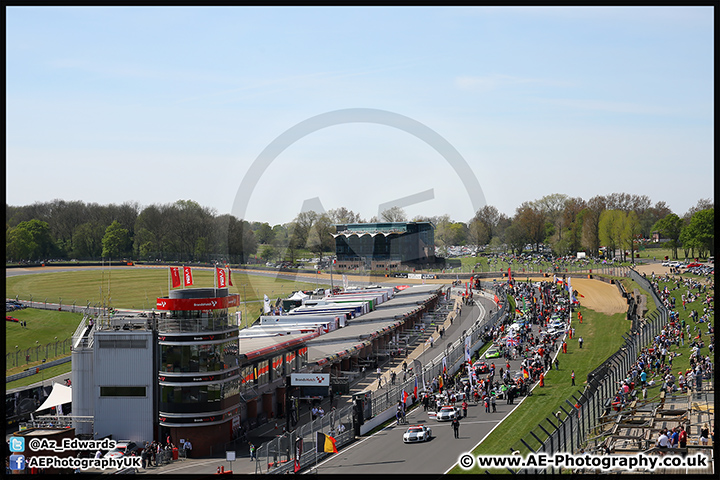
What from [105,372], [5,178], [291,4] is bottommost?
[105,372]

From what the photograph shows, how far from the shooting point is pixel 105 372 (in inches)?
1492

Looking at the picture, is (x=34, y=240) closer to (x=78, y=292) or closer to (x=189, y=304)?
(x=78, y=292)

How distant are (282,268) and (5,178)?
13231cm

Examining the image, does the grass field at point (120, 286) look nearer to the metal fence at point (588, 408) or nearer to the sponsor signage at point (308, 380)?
the sponsor signage at point (308, 380)

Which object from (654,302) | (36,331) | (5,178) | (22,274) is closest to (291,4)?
(5,178)

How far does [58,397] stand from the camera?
40.7m

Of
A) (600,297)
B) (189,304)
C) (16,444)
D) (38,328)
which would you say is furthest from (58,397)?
(600,297)

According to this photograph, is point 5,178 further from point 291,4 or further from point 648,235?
point 648,235

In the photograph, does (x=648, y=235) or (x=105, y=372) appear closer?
(x=105, y=372)

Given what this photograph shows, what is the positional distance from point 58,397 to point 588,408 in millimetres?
30820

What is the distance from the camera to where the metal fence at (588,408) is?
28.6 metres

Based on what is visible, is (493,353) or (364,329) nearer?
(493,353)

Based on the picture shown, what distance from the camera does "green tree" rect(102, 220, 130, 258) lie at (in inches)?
6235

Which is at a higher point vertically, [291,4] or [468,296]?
[291,4]
